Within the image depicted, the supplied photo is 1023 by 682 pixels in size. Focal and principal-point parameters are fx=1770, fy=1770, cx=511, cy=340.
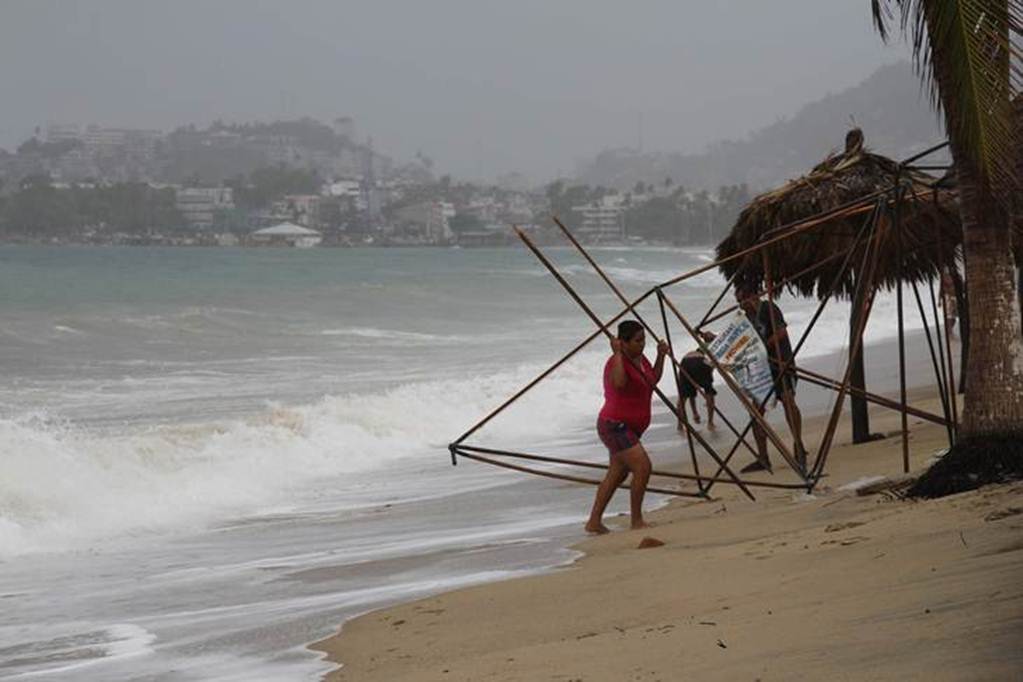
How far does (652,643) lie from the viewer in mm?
5766

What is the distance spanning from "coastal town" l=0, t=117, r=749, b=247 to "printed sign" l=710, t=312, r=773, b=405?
4844 inches

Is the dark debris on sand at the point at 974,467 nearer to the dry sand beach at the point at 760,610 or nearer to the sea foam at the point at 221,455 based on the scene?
the dry sand beach at the point at 760,610

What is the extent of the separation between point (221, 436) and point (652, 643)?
36.6 ft

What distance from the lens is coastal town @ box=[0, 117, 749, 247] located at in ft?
437

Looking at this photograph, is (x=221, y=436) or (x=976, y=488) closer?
(x=976, y=488)

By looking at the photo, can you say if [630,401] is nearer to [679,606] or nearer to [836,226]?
[836,226]

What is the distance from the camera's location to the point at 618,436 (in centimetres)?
995

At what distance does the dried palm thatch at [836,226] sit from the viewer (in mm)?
11625

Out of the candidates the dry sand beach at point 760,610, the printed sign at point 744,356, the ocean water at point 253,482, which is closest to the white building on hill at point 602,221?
the ocean water at point 253,482

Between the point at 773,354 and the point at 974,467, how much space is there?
16.3 ft

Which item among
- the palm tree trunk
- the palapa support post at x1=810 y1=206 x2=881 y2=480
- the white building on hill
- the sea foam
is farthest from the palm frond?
the white building on hill

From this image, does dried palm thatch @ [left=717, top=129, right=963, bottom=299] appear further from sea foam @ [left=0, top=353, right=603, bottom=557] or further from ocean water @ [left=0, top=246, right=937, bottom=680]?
sea foam @ [left=0, top=353, right=603, bottom=557]

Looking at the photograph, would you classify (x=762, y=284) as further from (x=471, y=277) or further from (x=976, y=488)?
(x=471, y=277)

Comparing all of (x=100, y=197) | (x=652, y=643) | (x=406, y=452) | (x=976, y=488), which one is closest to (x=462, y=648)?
(x=652, y=643)
